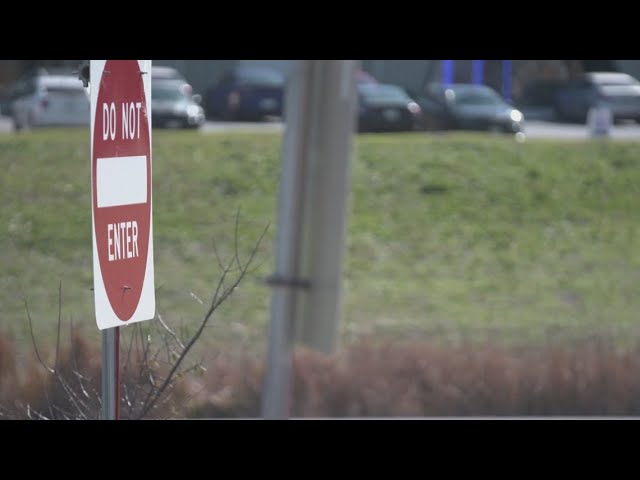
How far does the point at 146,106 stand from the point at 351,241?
39.1 feet

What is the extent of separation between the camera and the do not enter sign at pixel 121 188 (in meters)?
2.89

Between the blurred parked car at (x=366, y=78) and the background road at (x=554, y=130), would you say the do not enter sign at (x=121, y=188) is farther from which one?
the blurred parked car at (x=366, y=78)

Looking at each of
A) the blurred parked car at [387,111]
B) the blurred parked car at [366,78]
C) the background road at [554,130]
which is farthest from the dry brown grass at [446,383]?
the blurred parked car at [366,78]

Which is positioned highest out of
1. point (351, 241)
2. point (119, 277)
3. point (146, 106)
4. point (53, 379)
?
point (146, 106)

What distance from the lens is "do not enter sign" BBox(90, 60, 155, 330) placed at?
9.49ft

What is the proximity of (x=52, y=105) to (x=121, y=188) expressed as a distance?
17796 millimetres

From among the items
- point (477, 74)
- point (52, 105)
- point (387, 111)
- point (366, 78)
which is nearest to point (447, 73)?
point (477, 74)

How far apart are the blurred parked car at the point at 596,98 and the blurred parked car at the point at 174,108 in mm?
6447

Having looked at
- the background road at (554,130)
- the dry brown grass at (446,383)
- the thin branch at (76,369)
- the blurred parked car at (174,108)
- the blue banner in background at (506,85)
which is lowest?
the dry brown grass at (446,383)

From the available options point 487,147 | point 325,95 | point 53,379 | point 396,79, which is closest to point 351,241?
point 487,147

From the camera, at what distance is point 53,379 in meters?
3.63

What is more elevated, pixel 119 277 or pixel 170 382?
pixel 119 277
